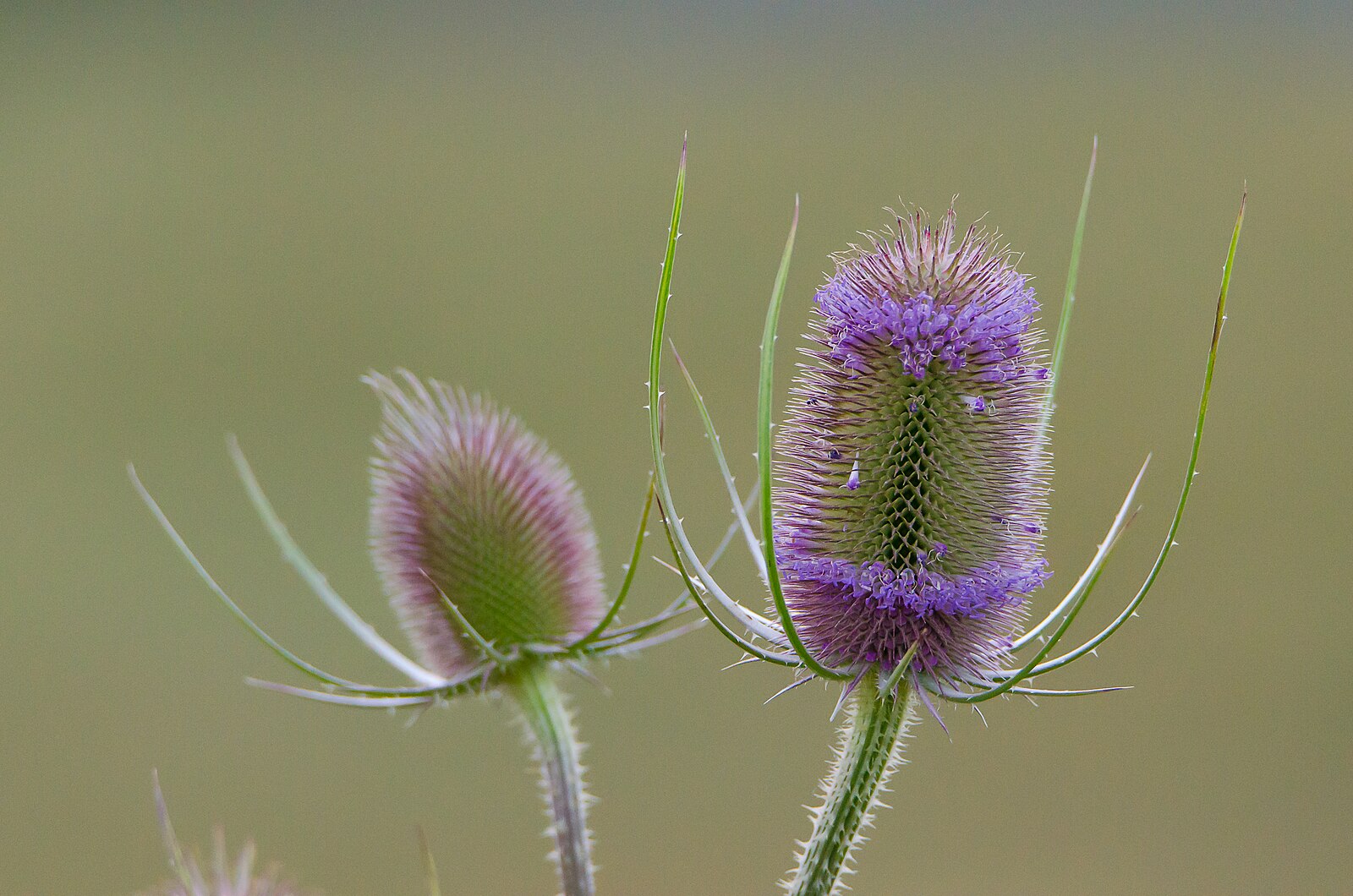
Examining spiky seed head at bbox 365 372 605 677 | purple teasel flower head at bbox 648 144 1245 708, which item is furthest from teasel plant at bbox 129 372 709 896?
purple teasel flower head at bbox 648 144 1245 708

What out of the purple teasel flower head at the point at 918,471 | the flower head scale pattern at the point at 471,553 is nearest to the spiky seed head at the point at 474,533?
the flower head scale pattern at the point at 471,553

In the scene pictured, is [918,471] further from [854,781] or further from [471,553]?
[471,553]

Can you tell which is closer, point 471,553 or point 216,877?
point 216,877

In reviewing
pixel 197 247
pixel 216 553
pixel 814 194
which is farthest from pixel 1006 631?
pixel 197 247

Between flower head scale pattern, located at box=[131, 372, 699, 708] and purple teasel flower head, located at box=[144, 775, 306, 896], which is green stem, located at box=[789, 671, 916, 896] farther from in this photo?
purple teasel flower head, located at box=[144, 775, 306, 896]

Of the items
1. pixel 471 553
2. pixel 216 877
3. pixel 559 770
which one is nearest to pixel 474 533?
pixel 471 553

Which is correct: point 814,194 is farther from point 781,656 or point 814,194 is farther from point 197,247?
point 781,656
